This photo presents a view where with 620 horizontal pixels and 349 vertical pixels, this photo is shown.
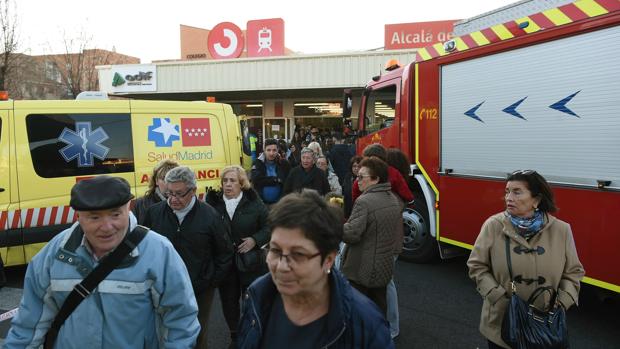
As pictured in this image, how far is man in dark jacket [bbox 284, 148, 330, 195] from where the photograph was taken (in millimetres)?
5957

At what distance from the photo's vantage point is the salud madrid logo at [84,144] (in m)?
5.14

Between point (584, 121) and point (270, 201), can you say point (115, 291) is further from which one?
point (270, 201)

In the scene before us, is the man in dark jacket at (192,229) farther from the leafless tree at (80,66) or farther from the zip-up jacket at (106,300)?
the leafless tree at (80,66)

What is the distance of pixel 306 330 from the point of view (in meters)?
1.49

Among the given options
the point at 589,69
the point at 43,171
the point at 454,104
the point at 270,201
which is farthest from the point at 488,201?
the point at 43,171

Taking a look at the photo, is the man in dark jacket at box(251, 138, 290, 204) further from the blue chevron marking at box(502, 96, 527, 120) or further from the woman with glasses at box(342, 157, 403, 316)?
the blue chevron marking at box(502, 96, 527, 120)

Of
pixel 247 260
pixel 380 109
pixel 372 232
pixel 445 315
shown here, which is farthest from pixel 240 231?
pixel 380 109

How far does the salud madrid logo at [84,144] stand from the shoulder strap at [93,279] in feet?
12.5

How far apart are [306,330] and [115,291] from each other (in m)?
0.86

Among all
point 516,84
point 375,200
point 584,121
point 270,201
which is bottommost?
point 270,201

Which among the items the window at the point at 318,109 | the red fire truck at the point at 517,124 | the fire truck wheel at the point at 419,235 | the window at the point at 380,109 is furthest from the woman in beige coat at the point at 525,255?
the window at the point at 318,109

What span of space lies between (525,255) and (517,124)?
2.25 m

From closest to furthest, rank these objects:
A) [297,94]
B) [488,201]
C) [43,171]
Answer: [488,201] < [43,171] < [297,94]

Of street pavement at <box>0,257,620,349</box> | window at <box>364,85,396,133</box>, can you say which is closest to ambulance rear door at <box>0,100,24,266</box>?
street pavement at <box>0,257,620,349</box>
